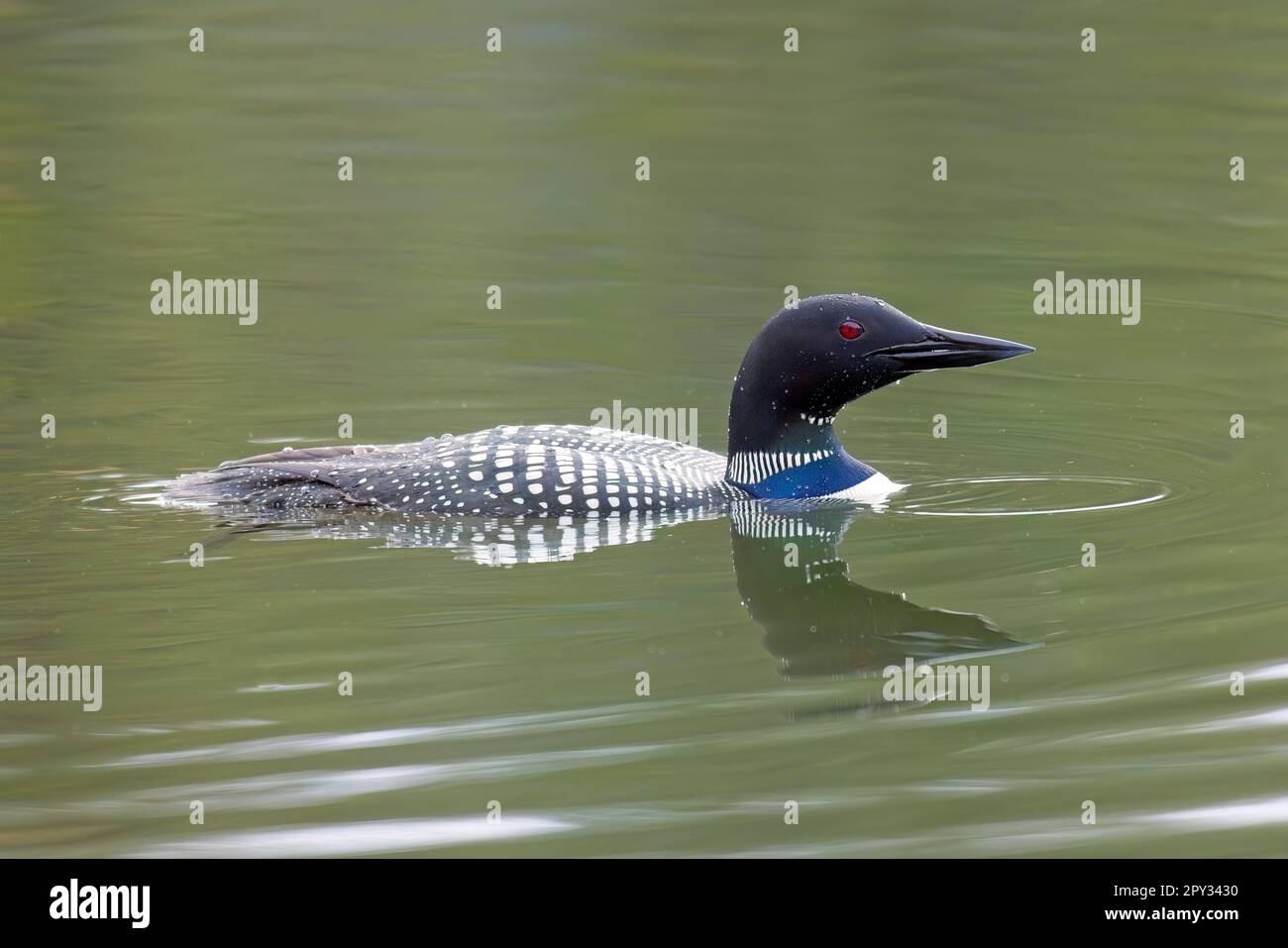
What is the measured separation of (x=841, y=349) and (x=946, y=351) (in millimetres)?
387

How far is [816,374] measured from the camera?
7.41 meters

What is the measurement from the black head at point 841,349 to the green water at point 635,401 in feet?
1.74

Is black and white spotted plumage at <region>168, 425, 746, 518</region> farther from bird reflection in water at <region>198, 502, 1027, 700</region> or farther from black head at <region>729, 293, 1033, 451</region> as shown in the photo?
black head at <region>729, 293, 1033, 451</region>

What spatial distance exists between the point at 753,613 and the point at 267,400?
3586 millimetres

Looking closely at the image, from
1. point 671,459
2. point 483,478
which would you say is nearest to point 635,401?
point 671,459

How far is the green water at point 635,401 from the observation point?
4789 mm

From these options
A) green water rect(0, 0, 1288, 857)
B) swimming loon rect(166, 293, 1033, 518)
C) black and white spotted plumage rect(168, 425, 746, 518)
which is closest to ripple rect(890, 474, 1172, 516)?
green water rect(0, 0, 1288, 857)

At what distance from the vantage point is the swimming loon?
7184 mm

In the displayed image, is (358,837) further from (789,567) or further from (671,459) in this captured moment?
(671,459)

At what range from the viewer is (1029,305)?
1072cm

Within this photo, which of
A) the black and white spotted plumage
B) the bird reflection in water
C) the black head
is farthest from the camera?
the black head

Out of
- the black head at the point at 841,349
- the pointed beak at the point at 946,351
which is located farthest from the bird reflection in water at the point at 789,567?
the pointed beak at the point at 946,351

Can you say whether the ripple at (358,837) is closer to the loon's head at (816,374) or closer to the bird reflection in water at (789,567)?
the bird reflection in water at (789,567)

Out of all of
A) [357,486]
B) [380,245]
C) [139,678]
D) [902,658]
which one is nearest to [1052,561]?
[902,658]
